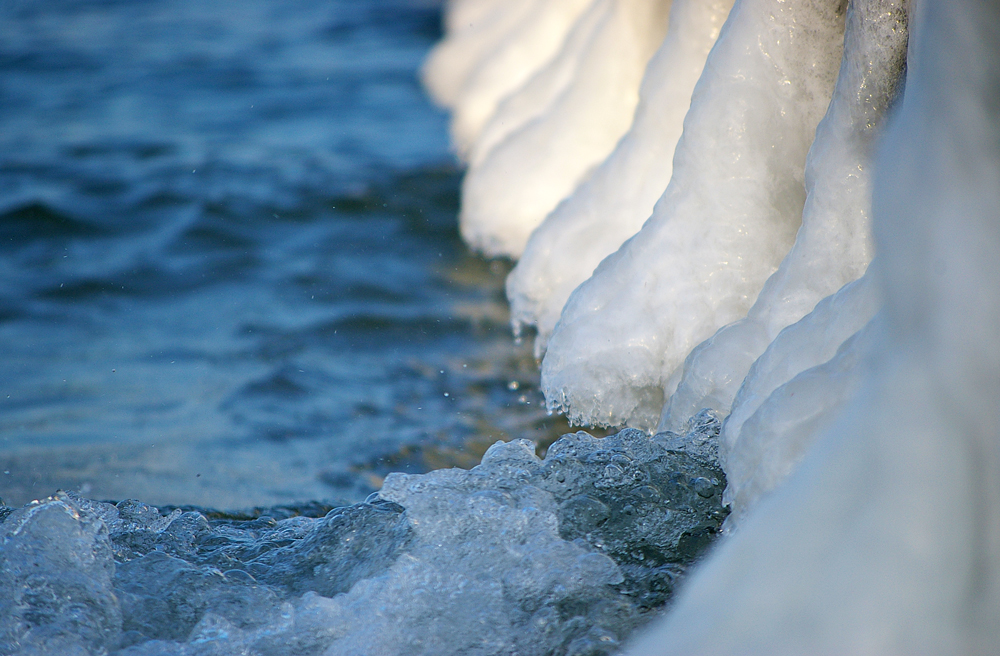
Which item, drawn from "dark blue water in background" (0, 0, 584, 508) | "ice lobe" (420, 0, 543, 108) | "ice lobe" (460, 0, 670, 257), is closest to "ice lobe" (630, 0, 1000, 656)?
"dark blue water in background" (0, 0, 584, 508)

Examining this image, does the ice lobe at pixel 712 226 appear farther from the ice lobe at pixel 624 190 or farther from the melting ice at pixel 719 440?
the ice lobe at pixel 624 190

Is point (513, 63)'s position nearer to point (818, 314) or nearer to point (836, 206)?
point (836, 206)

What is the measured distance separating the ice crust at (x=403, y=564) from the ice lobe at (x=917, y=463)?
0.30m

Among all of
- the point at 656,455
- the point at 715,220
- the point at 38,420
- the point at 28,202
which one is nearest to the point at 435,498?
the point at 656,455

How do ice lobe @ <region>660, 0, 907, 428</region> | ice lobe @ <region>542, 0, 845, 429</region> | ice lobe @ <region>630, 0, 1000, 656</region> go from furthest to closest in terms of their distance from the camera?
1. ice lobe @ <region>542, 0, 845, 429</region>
2. ice lobe @ <region>660, 0, 907, 428</region>
3. ice lobe @ <region>630, 0, 1000, 656</region>

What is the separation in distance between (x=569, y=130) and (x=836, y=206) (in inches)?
55.8

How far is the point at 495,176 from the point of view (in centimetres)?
303

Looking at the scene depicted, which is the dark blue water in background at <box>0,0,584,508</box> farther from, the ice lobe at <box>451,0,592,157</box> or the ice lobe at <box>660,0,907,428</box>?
the ice lobe at <box>660,0,907,428</box>

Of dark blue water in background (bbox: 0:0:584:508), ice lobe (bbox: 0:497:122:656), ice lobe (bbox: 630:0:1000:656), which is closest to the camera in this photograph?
ice lobe (bbox: 630:0:1000:656)

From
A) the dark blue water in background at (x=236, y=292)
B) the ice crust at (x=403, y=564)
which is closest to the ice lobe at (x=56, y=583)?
the ice crust at (x=403, y=564)

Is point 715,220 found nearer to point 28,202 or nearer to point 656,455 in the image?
Answer: point 656,455

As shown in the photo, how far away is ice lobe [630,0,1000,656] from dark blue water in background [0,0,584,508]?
1060mm

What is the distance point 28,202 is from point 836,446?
3.31m

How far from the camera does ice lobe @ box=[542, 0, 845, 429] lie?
65.6 inches
